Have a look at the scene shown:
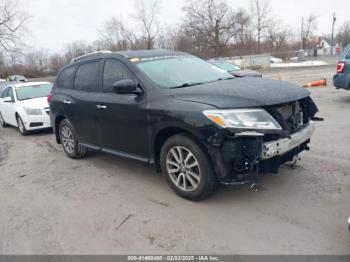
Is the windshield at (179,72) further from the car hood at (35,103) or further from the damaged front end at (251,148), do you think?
the car hood at (35,103)

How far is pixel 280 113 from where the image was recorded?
3.78 meters

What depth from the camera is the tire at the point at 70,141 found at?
606cm

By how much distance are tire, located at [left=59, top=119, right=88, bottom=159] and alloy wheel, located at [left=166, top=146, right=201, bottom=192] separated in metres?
2.52

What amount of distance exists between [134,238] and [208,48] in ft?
159

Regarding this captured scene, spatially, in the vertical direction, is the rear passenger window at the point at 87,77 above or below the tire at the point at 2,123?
above

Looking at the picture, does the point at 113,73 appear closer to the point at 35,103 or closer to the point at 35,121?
the point at 35,121

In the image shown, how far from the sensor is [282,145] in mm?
3637

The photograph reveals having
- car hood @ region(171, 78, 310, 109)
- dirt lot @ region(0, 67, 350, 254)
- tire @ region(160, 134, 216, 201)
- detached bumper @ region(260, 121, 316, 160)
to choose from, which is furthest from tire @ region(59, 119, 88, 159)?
detached bumper @ region(260, 121, 316, 160)

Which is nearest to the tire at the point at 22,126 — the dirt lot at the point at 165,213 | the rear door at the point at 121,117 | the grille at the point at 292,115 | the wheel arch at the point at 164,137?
the dirt lot at the point at 165,213

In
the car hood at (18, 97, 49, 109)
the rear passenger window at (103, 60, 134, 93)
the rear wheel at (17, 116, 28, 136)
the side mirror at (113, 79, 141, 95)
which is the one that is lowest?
the rear wheel at (17, 116, 28, 136)

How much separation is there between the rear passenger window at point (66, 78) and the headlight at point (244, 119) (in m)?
3.38

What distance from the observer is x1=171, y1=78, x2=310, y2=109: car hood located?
3573mm

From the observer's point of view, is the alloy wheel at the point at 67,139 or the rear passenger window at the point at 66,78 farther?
the alloy wheel at the point at 67,139

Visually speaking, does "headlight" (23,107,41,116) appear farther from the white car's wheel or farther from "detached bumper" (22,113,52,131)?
the white car's wheel
